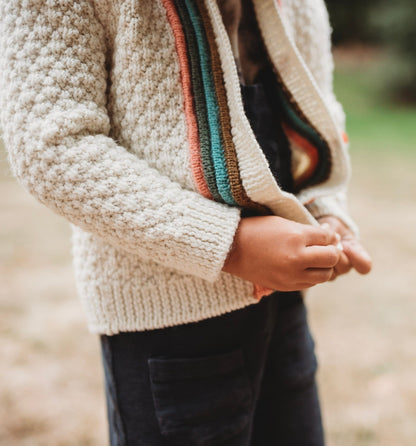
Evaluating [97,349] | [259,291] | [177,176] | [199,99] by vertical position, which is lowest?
[97,349]

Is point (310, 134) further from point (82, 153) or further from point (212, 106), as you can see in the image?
point (82, 153)

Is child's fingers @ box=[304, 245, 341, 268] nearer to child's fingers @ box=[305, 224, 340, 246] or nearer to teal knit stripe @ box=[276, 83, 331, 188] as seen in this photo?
child's fingers @ box=[305, 224, 340, 246]

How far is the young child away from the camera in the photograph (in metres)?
0.69

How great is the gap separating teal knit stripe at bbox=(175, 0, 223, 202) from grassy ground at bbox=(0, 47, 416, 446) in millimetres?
312

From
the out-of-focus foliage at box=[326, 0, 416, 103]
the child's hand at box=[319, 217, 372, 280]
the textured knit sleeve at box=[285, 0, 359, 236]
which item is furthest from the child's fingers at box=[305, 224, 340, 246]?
the out-of-focus foliage at box=[326, 0, 416, 103]

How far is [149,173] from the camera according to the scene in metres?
0.73

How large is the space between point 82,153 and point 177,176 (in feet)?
0.48

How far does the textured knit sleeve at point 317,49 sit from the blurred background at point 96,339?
1.88ft

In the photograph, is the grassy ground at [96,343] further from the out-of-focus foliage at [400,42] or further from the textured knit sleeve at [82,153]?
the out-of-focus foliage at [400,42]

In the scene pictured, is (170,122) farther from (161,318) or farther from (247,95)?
(161,318)

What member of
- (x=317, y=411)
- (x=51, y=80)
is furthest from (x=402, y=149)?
(x=51, y=80)

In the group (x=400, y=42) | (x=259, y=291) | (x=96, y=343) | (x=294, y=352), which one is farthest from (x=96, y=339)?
(x=400, y=42)

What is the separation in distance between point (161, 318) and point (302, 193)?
0.34 meters

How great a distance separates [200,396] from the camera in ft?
2.73
